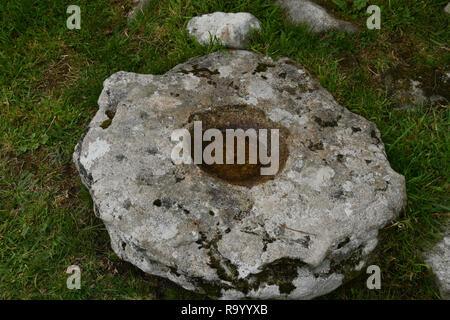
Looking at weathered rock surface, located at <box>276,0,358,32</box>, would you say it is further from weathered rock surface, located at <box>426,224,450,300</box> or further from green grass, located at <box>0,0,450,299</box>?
weathered rock surface, located at <box>426,224,450,300</box>

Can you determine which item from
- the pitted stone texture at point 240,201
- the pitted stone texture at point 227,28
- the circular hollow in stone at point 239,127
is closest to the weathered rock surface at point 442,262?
the pitted stone texture at point 240,201

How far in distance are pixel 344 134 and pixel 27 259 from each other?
8.95ft

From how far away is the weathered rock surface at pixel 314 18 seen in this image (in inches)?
164

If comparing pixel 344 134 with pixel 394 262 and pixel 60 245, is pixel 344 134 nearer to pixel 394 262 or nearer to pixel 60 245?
pixel 394 262

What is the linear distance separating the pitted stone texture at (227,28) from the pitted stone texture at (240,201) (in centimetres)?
93

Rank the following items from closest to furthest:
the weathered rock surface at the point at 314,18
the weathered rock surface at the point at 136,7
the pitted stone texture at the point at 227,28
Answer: the pitted stone texture at the point at 227,28 < the weathered rock surface at the point at 314,18 < the weathered rock surface at the point at 136,7

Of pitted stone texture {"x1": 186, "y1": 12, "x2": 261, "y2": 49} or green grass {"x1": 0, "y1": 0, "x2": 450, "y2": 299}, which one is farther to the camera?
pitted stone texture {"x1": 186, "y1": 12, "x2": 261, "y2": 49}

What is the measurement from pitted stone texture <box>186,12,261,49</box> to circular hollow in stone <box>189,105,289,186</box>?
957mm

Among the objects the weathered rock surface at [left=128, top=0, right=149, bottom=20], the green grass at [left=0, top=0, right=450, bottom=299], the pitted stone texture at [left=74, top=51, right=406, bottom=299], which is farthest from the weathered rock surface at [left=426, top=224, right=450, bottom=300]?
the weathered rock surface at [left=128, top=0, right=149, bottom=20]

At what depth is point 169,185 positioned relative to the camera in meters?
2.96

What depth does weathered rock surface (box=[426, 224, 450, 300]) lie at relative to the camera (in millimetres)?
3135

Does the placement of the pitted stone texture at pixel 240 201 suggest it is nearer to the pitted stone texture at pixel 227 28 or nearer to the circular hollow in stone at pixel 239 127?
the circular hollow in stone at pixel 239 127

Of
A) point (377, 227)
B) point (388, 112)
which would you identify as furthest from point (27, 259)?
point (388, 112)

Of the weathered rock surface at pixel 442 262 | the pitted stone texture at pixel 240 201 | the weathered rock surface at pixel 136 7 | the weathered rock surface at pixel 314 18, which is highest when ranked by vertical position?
Answer: the weathered rock surface at pixel 314 18
